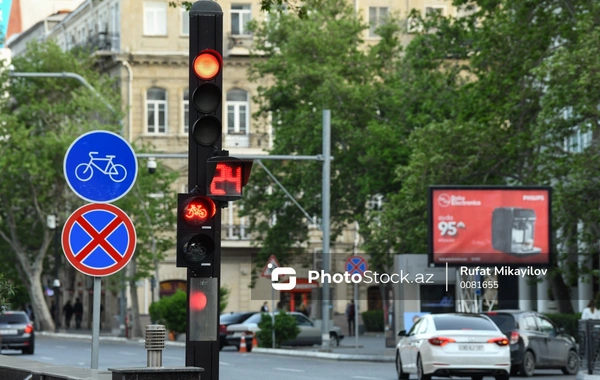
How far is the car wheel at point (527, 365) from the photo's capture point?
33625 mm

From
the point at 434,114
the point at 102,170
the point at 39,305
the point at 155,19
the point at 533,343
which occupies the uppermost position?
the point at 155,19

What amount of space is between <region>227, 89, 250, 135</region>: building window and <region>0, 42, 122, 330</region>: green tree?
7.02 m

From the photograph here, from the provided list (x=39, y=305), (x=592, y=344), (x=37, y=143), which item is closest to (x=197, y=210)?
(x=592, y=344)

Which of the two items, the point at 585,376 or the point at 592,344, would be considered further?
the point at 592,344

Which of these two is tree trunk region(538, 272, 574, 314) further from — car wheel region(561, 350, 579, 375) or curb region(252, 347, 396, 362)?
car wheel region(561, 350, 579, 375)

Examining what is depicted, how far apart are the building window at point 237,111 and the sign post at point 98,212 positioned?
70.0 metres

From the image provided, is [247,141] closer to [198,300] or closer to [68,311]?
[68,311]

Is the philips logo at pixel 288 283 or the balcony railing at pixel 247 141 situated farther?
the balcony railing at pixel 247 141

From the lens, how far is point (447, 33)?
51562 mm

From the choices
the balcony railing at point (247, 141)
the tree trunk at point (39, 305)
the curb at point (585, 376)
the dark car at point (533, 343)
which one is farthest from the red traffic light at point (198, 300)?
the tree trunk at point (39, 305)

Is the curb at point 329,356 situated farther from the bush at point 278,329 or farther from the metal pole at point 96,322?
the metal pole at point 96,322

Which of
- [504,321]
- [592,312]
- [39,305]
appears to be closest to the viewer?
[504,321]

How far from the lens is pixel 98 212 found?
14.5 meters

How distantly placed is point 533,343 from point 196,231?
22153 millimetres
